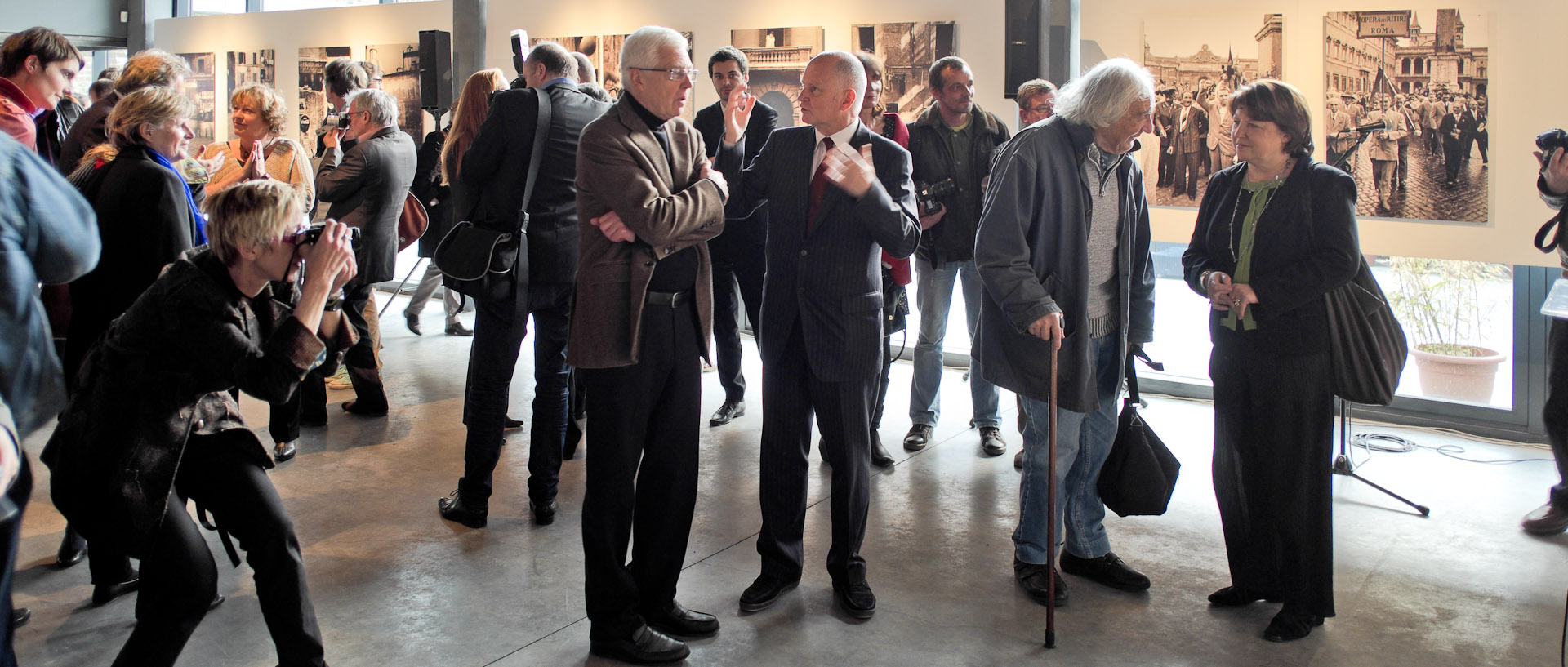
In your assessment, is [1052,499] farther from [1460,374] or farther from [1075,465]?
[1460,374]

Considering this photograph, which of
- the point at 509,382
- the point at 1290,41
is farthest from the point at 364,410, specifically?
the point at 1290,41

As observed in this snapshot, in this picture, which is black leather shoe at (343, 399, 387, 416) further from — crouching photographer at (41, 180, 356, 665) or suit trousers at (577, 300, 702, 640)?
crouching photographer at (41, 180, 356, 665)

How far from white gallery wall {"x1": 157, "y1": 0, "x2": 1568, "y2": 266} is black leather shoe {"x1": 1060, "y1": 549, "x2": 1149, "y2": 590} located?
2.89m

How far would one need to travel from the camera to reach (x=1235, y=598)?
12.2 feet

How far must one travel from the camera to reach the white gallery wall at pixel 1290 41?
536cm

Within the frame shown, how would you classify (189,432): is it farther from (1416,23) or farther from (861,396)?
(1416,23)

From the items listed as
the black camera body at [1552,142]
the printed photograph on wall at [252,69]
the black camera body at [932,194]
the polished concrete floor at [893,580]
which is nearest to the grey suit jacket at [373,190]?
the polished concrete floor at [893,580]

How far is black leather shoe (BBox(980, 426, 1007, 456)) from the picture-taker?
18.2 feet

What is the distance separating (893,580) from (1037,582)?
0.48 m

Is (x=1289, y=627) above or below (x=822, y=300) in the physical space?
below

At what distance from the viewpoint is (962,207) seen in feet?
18.3

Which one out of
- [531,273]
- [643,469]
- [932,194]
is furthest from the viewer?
[932,194]

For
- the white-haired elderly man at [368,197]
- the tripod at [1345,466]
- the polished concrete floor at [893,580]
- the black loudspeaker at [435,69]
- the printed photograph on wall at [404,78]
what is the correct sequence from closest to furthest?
the polished concrete floor at [893,580] < the tripod at [1345,466] < the white-haired elderly man at [368,197] < the black loudspeaker at [435,69] < the printed photograph on wall at [404,78]

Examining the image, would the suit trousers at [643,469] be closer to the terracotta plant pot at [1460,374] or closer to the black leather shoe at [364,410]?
the black leather shoe at [364,410]
